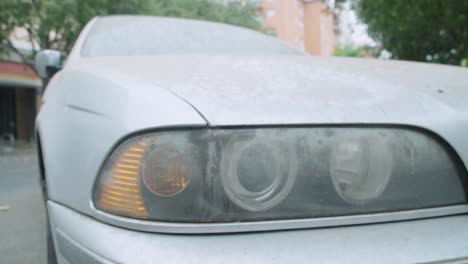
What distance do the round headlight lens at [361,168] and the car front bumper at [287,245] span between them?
0.08 meters

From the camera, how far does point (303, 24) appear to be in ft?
153

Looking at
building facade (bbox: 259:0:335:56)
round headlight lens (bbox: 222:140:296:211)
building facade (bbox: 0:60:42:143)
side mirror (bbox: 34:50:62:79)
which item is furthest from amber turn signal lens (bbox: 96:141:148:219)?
building facade (bbox: 259:0:335:56)

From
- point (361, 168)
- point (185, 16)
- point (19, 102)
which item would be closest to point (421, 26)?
point (185, 16)

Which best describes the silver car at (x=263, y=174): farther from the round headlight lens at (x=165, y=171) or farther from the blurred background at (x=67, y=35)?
the blurred background at (x=67, y=35)

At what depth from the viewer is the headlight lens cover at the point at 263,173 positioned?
95 cm

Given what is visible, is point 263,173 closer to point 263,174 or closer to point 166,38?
point 263,174

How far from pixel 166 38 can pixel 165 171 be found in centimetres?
155

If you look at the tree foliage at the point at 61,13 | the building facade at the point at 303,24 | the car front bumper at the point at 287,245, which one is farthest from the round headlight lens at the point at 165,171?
the building facade at the point at 303,24

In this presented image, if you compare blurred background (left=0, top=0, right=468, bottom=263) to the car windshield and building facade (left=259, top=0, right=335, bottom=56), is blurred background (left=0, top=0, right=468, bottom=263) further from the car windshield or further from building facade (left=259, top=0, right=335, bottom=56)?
building facade (left=259, top=0, right=335, bottom=56)

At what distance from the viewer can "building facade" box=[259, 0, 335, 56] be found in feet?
111

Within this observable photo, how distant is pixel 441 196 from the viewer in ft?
3.50

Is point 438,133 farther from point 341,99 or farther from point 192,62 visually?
point 192,62

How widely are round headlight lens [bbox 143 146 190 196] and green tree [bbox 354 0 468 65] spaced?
10343mm

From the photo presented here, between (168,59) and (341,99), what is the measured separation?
2.31ft
